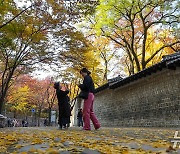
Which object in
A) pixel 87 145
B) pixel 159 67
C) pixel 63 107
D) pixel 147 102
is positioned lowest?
pixel 87 145

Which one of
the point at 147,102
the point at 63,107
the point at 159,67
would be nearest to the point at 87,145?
the point at 63,107

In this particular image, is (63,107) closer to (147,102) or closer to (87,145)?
(147,102)

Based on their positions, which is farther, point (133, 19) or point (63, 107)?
point (133, 19)

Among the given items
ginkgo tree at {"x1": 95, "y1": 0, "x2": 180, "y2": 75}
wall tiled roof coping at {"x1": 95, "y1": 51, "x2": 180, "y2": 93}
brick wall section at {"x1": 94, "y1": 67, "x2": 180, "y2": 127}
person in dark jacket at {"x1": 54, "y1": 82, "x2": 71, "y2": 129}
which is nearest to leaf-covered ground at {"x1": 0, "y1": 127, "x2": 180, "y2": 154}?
person in dark jacket at {"x1": 54, "y1": 82, "x2": 71, "y2": 129}

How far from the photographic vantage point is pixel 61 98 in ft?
36.6

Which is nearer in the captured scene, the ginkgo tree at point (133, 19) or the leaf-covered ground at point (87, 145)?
the leaf-covered ground at point (87, 145)

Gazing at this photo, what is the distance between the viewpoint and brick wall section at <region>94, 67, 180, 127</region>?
13.4m

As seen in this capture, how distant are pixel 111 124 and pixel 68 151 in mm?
18194

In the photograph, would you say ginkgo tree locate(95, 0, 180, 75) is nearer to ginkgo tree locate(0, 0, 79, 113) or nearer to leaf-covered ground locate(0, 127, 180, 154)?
ginkgo tree locate(0, 0, 79, 113)

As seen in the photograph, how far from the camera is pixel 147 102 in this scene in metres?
16.1

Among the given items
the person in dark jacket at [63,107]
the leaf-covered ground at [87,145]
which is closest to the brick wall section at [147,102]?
the person in dark jacket at [63,107]

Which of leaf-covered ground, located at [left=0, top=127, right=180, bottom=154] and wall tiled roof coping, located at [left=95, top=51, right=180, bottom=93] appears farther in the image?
wall tiled roof coping, located at [left=95, top=51, right=180, bottom=93]

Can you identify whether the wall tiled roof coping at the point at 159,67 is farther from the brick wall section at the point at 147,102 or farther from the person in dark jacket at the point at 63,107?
the person in dark jacket at the point at 63,107

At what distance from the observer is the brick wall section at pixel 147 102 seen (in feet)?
44.1
